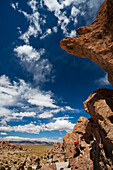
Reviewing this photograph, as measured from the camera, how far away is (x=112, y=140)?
8109 mm

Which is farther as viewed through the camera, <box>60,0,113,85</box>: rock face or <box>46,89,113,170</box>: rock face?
<box>60,0,113,85</box>: rock face

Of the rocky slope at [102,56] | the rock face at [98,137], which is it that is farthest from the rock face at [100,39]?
the rock face at [98,137]

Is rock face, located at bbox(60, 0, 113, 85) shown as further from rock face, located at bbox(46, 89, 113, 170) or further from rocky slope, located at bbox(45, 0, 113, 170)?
rock face, located at bbox(46, 89, 113, 170)

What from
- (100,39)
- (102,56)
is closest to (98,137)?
(102,56)

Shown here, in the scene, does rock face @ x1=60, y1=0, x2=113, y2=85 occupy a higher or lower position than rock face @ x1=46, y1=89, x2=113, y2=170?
higher

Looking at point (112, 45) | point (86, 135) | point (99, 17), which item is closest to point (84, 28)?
point (99, 17)

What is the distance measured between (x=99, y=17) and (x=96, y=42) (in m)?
2.53

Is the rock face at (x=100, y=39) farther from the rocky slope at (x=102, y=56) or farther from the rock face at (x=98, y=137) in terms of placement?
the rock face at (x=98, y=137)

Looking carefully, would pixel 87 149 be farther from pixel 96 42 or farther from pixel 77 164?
pixel 96 42

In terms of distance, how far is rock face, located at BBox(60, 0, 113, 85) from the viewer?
9.12m

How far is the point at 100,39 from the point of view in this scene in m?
9.80

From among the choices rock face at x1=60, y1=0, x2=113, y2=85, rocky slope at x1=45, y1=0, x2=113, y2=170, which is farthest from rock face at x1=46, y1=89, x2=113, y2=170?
rock face at x1=60, y1=0, x2=113, y2=85

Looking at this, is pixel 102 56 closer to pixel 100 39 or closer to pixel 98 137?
pixel 100 39

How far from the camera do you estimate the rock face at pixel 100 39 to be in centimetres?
912
